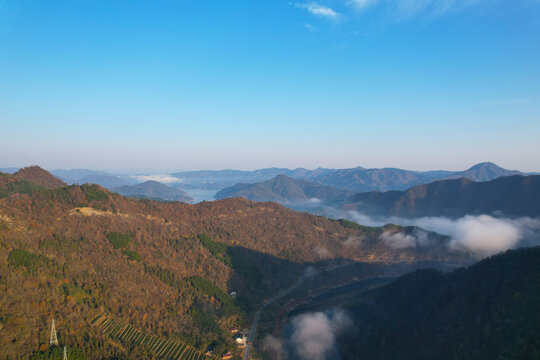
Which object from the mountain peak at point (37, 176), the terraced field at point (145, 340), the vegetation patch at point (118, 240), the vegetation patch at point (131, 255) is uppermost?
the mountain peak at point (37, 176)

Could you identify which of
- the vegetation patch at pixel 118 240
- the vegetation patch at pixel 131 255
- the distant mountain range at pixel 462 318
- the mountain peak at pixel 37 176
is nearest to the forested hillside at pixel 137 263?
the vegetation patch at pixel 131 255

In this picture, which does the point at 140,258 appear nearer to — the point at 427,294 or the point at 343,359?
the point at 343,359

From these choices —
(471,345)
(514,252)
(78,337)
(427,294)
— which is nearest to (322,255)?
(427,294)

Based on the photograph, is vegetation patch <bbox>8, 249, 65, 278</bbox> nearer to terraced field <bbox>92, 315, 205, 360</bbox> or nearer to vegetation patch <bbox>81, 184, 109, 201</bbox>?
terraced field <bbox>92, 315, 205, 360</bbox>

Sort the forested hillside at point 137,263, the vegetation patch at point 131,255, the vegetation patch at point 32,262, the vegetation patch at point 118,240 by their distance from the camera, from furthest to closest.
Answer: the vegetation patch at point 118,240 → the vegetation patch at point 131,255 → the vegetation patch at point 32,262 → the forested hillside at point 137,263

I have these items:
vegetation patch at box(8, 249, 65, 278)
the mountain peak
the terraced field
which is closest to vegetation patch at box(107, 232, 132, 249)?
vegetation patch at box(8, 249, 65, 278)

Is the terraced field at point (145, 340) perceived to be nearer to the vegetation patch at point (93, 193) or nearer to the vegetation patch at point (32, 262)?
the vegetation patch at point (32, 262)
